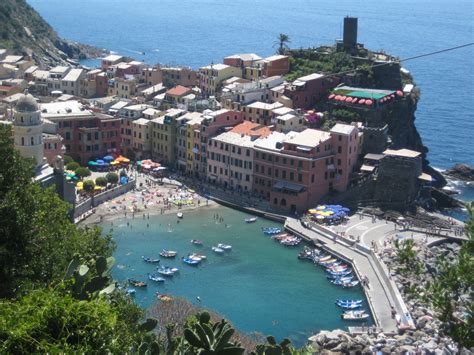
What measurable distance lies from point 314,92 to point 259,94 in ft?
14.4

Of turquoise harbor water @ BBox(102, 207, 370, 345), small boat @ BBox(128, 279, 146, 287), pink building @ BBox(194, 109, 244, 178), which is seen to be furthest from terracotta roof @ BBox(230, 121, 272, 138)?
small boat @ BBox(128, 279, 146, 287)

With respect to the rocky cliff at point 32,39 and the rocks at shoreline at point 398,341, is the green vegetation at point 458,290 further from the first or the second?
the rocky cliff at point 32,39

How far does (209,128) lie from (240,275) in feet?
52.6

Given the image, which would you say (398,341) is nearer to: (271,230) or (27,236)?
(271,230)

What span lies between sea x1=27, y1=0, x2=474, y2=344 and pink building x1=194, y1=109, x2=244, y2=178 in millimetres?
6078

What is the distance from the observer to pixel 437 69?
117125 mm

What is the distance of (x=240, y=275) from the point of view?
128 feet

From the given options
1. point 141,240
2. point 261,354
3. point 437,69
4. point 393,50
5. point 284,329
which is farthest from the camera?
point 393,50

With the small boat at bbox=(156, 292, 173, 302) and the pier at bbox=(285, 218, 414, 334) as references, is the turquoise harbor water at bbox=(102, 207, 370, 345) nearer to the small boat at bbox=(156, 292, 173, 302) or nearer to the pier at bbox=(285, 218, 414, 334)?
the small boat at bbox=(156, 292, 173, 302)

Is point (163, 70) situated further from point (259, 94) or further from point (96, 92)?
point (259, 94)

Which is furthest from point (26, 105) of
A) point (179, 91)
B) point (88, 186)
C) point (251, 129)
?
point (179, 91)

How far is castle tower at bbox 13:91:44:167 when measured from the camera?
40594mm

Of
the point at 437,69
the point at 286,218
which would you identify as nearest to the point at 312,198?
the point at 286,218

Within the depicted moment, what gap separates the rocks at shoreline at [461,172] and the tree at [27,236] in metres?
45.0
